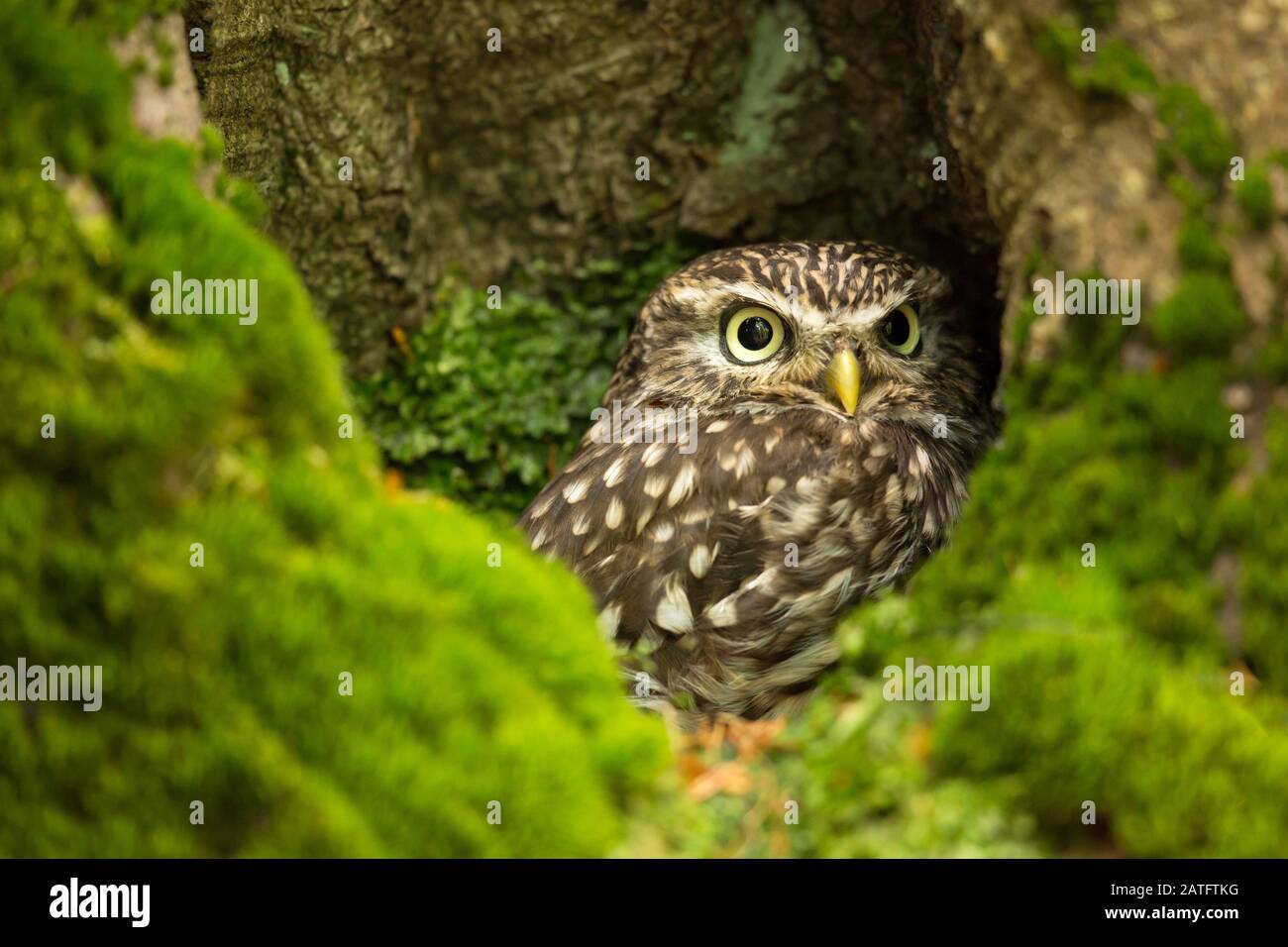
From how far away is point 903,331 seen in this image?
4.46 m

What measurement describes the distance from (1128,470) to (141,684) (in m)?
2.20

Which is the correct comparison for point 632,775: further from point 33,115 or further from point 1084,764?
point 33,115

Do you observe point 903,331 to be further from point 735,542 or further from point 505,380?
point 505,380

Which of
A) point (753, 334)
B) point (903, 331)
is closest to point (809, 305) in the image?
point (753, 334)

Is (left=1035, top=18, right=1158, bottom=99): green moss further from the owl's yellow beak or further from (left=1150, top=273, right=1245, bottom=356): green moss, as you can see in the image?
the owl's yellow beak

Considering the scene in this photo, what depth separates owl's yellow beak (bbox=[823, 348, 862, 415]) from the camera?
3.99 metres

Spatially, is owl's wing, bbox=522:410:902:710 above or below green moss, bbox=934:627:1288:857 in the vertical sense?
above

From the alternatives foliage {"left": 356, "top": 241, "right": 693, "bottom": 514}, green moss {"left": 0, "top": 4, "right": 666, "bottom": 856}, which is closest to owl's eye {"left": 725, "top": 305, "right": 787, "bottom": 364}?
foliage {"left": 356, "top": 241, "right": 693, "bottom": 514}

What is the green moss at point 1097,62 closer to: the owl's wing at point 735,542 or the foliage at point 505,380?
the owl's wing at point 735,542

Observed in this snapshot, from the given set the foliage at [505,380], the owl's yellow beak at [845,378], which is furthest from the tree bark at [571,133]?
the owl's yellow beak at [845,378]

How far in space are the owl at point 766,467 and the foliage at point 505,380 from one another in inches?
24.5

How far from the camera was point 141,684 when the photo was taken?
2391 millimetres

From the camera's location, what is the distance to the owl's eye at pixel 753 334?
433cm

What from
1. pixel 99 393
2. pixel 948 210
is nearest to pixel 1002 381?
pixel 948 210
